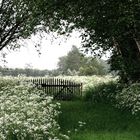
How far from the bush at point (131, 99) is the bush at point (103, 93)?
132 centimetres

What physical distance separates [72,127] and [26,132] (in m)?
5.28

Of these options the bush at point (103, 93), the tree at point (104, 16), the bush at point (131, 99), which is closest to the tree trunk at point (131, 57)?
the bush at point (131, 99)

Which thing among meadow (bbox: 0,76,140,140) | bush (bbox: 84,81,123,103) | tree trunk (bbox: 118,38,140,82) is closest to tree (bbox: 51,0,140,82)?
tree trunk (bbox: 118,38,140,82)

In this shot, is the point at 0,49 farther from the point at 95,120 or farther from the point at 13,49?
the point at 95,120

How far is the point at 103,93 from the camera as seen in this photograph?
31.8m

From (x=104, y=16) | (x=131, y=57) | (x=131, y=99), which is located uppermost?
(x=104, y=16)

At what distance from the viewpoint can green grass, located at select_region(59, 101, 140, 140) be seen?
16.9m

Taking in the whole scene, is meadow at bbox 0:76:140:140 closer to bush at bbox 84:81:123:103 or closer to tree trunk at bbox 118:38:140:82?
bush at bbox 84:81:123:103

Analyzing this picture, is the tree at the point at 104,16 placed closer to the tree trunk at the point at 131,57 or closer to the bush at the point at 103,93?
the tree trunk at the point at 131,57

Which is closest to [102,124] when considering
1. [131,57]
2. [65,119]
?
[65,119]

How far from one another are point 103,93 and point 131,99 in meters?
7.46

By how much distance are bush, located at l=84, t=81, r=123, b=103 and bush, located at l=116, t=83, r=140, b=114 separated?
1.32 meters

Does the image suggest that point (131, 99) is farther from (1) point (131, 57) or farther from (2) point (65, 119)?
(1) point (131, 57)

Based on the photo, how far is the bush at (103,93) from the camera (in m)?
30.0
